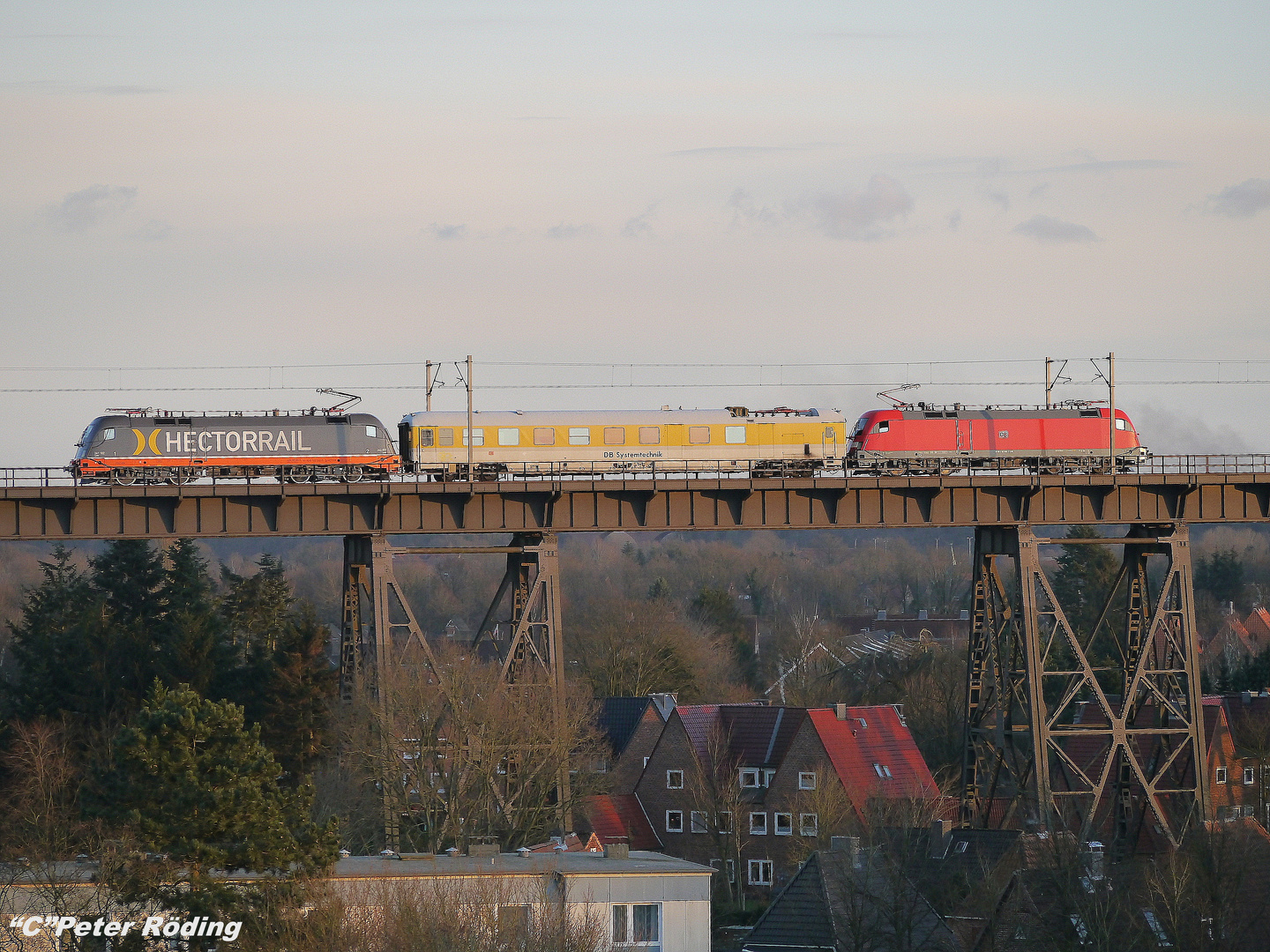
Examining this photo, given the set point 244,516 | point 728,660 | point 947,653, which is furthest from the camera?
point 728,660

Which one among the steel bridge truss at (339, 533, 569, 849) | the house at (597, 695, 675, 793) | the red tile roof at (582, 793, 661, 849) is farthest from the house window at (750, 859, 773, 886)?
the steel bridge truss at (339, 533, 569, 849)

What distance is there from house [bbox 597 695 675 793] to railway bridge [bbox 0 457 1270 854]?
732 inches

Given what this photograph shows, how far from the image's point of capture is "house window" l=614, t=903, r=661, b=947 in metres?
36.8

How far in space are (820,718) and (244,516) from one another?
2746 cm

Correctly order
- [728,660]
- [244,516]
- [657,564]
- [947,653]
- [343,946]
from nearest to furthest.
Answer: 1. [343,946]
2. [244,516]
3. [947,653]
4. [728,660]
5. [657,564]

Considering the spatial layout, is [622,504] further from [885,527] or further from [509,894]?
[509,894]

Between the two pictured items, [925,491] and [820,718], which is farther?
[820,718]

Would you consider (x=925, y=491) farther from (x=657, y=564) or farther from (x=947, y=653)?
(x=657, y=564)

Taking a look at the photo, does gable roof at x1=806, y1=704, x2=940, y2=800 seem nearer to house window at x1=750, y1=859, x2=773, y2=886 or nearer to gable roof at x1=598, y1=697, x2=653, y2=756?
house window at x1=750, y1=859, x2=773, y2=886

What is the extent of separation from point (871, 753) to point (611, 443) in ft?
61.6

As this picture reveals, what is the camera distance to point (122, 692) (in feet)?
211

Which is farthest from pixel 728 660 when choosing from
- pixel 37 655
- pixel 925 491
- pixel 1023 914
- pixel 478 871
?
pixel 478 871

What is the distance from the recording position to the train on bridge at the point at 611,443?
54906 millimetres

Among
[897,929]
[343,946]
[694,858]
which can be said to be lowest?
[694,858]
